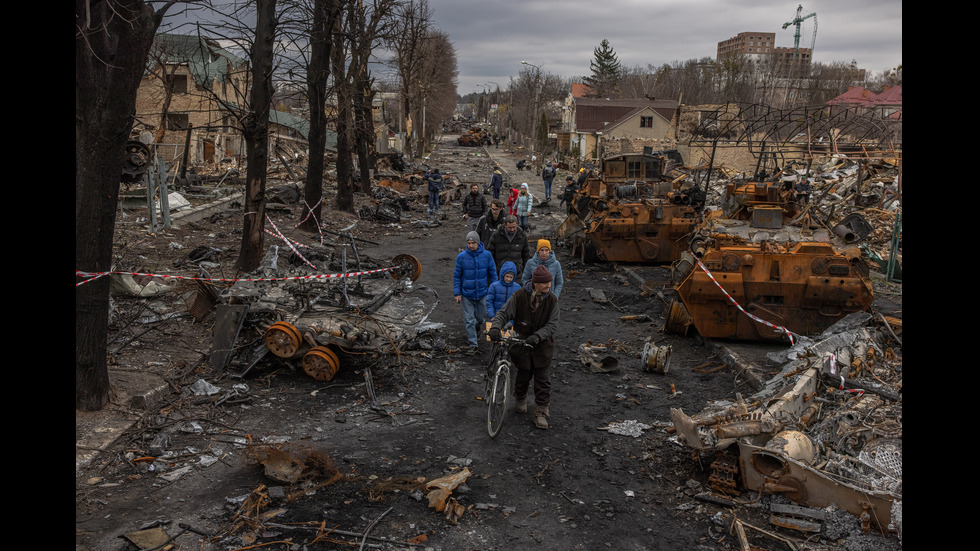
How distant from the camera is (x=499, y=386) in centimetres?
653

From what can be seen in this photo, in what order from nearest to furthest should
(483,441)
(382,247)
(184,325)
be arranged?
(483,441)
(184,325)
(382,247)

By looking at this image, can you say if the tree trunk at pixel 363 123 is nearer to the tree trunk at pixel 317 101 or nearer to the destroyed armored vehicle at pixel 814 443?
the tree trunk at pixel 317 101

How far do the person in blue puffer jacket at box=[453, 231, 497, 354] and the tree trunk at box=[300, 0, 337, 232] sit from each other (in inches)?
341

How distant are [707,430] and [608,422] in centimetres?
165

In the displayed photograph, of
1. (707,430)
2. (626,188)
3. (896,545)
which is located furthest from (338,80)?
(896,545)

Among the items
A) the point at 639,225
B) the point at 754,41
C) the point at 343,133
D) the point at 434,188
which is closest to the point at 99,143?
the point at 639,225

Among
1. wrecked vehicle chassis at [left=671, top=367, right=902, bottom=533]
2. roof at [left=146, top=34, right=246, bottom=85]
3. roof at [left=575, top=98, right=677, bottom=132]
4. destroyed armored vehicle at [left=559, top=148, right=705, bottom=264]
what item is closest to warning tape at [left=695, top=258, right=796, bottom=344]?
wrecked vehicle chassis at [left=671, top=367, right=902, bottom=533]

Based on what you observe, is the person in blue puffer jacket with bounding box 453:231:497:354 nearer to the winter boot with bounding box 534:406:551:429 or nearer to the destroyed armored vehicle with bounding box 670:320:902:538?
the winter boot with bounding box 534:406:551:429

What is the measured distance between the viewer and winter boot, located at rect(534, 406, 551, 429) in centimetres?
668

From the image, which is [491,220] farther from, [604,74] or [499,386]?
[604,74]

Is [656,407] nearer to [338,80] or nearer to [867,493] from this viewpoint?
[867,493]

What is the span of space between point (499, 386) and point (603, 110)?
57145mm

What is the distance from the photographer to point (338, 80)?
786 inches
